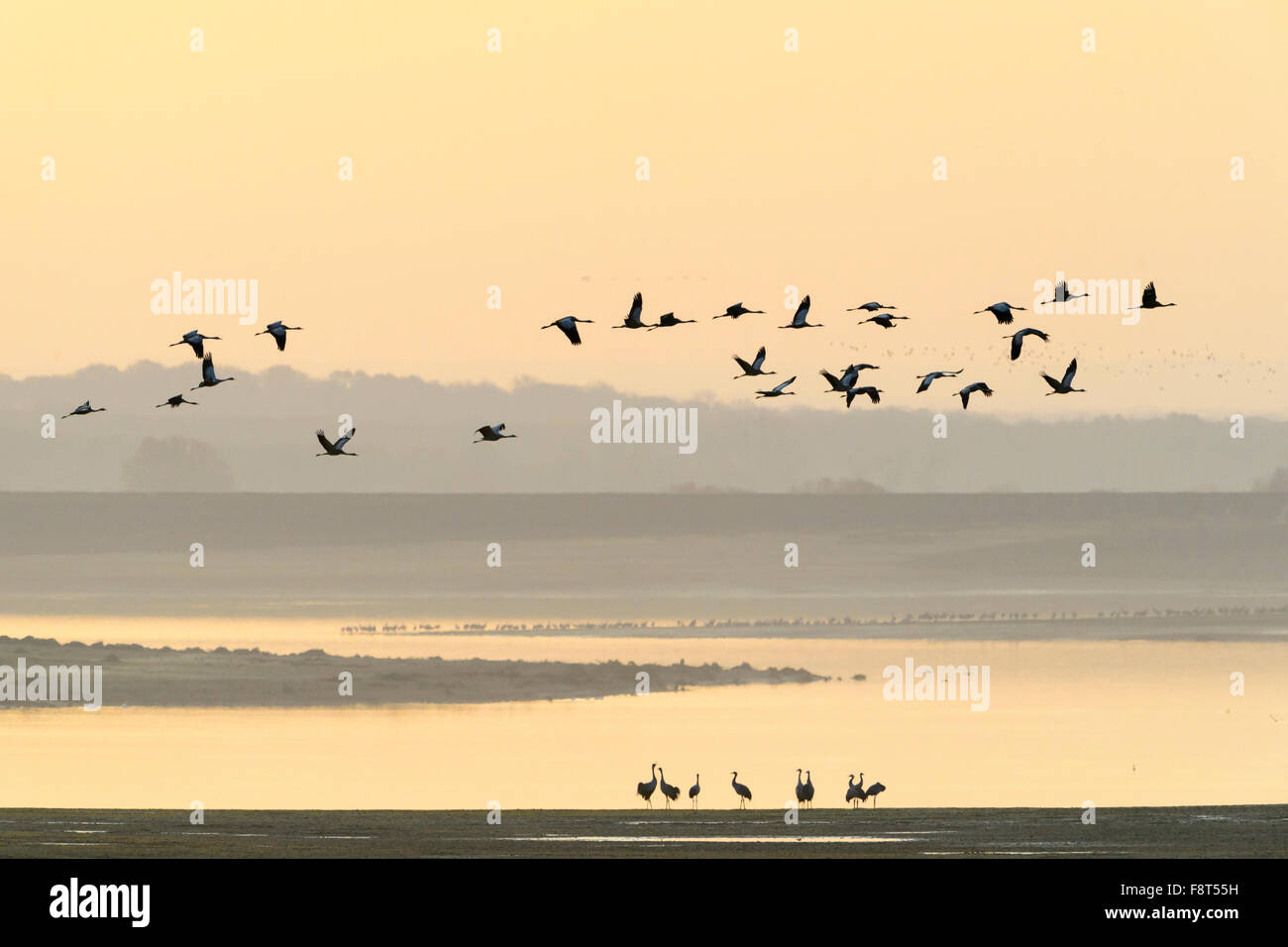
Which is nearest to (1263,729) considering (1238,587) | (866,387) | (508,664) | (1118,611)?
(866,387)

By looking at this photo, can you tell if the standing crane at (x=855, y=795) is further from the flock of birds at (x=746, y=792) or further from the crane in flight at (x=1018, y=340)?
the crane in flight at (x=1018, y=340)

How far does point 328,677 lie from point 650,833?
1101 inches

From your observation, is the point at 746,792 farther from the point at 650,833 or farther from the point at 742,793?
the point at 650,833

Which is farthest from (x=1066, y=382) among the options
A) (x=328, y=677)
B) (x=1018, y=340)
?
(x=328, y=677)

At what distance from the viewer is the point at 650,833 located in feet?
135

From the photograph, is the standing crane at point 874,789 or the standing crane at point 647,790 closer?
the standing crane at point 647,790

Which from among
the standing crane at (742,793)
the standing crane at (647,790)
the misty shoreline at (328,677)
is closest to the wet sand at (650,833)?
the standing crane at (647,790)

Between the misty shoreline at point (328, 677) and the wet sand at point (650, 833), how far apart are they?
1943 centimetres

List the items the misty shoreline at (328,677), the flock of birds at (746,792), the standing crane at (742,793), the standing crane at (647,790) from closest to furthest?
the standing crane at (647,790) < the flock of birds at (746,792) < the standing crane at (742,793) < the misty shoreline at (328,677)

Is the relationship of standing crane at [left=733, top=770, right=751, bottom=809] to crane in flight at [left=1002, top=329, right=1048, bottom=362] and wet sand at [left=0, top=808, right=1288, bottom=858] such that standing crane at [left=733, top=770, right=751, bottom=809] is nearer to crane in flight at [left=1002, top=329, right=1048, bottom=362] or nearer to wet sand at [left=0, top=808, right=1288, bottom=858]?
wet sand at [left=0, top=808, right=1288, bottom=858]

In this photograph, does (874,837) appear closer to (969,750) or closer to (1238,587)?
(969,750)

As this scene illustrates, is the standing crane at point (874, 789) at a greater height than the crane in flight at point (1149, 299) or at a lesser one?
lesser

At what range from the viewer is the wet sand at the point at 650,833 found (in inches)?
1522

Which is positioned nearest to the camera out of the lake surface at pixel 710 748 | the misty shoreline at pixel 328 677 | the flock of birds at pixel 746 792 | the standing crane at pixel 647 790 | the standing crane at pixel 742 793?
the standing crane at pixel 647 790
